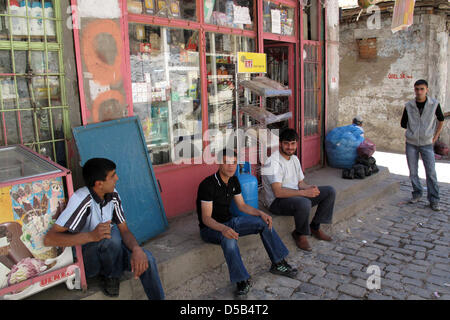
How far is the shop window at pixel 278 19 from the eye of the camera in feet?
20.5

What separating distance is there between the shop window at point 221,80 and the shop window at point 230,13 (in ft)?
0.56

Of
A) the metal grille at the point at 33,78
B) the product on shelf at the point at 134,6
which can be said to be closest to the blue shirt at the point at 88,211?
the metal grille at the point at 33,78

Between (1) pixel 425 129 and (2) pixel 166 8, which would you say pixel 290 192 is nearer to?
(2) pixel 166 8

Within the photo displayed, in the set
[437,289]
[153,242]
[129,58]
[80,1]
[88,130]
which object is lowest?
[437,289]

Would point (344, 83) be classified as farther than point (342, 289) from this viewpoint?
Yes

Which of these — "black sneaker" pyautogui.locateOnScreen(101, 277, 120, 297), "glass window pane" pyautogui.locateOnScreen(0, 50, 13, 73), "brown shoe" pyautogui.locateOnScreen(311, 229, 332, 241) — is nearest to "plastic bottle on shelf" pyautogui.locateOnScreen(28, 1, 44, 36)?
"glass window pane" pyautogui.locateOnScreen(0, 50, 13, 73)

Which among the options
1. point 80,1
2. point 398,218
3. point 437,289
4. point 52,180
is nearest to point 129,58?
point 80,1

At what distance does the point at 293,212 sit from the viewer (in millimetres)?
4609

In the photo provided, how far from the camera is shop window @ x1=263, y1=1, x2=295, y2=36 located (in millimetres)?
6242

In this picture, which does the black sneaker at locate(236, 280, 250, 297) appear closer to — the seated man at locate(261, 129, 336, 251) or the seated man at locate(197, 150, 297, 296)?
the seated man at locate(197, 150, 297, 296)

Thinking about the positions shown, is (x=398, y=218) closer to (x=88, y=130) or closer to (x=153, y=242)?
(x=153, y=242)

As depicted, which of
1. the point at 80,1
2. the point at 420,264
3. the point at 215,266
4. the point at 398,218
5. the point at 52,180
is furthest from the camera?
the point at 398,218

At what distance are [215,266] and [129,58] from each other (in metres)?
2.35

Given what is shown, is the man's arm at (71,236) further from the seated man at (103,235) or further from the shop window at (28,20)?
the shop window at (28,20)
